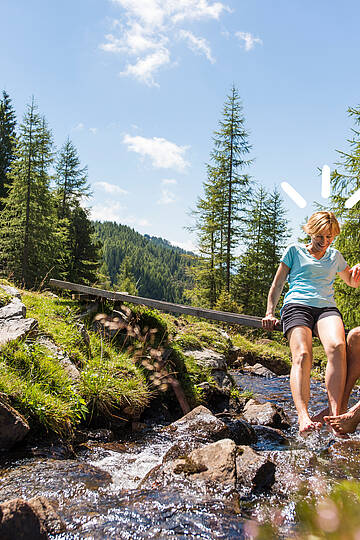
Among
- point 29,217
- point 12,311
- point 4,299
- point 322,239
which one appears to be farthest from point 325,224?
point 29,217

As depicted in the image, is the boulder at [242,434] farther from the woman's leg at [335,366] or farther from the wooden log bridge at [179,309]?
the woman's leg at [335,366]

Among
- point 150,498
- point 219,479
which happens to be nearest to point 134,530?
point 150,498

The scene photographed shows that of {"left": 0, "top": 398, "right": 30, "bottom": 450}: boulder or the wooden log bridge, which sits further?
the wooden log bridge

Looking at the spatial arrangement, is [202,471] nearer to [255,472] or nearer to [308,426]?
[255,472]

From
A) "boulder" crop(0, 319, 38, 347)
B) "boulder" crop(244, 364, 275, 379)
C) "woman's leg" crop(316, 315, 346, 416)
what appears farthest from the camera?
"boulder" crop(244, 364, 275, 379)

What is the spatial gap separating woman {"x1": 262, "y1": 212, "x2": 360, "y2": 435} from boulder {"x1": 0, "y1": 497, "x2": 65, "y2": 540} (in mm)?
1847

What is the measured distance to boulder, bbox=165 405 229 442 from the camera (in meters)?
4.12

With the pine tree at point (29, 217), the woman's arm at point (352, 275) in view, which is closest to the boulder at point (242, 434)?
the woman's arm at point (352, 275)

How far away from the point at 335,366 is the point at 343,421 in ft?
1.45

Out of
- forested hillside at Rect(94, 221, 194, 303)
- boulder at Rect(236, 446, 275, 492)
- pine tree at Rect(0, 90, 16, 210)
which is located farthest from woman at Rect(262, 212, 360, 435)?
forested hillside at Rect(94, 221, 194, 303)

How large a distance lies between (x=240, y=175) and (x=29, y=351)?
72.7ft

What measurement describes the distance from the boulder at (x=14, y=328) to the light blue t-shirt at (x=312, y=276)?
331 cm

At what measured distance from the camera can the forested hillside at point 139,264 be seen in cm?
9750

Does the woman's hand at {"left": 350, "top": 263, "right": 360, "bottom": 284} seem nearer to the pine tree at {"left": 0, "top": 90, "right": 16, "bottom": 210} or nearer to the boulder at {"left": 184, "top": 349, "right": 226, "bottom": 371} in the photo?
the boulder at {"left": 184, "top": 349, "right": 226, "bottom": 371}
